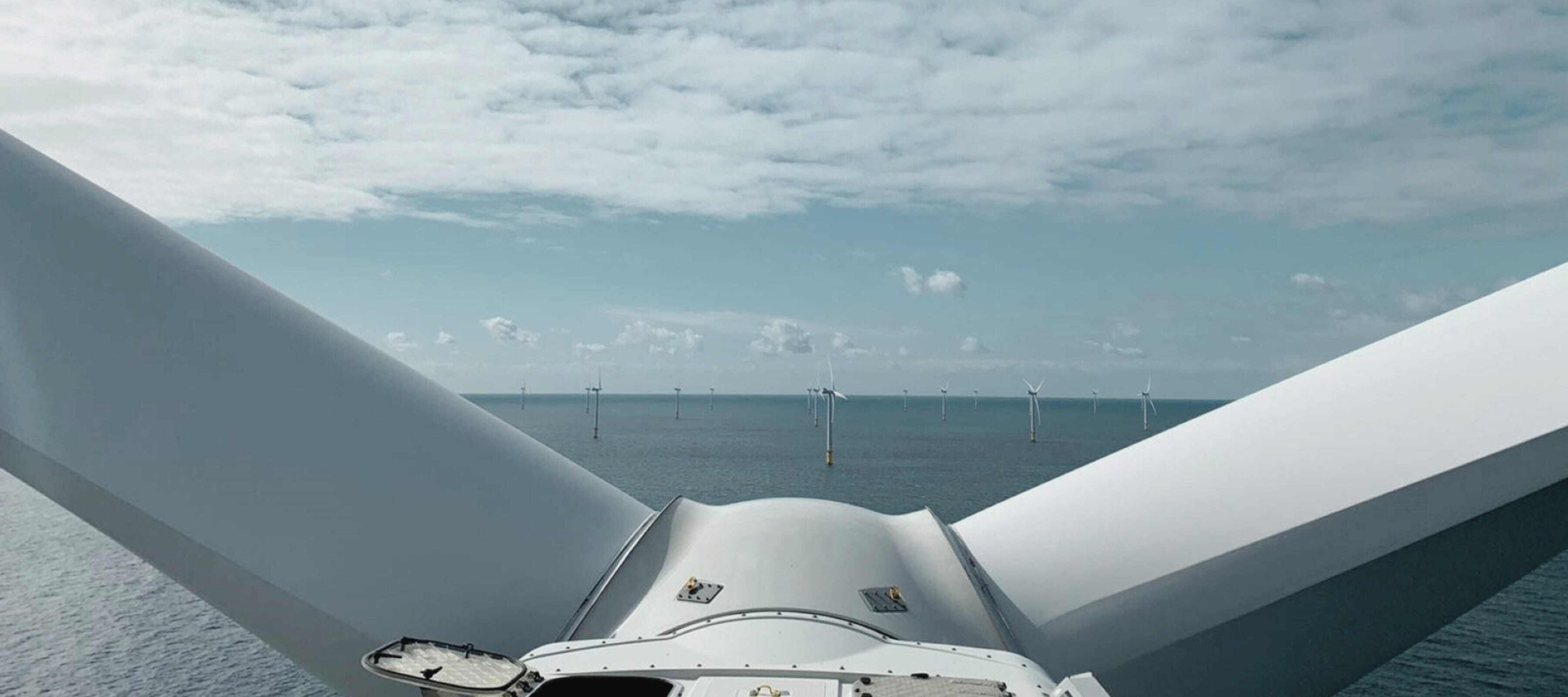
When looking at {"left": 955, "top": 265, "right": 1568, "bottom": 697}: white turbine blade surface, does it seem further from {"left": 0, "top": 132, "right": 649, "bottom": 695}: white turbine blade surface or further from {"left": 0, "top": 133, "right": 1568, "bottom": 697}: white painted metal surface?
{"left": 0, "top": 132, "right": 649, "bottom": 695}: white turbine blade surface

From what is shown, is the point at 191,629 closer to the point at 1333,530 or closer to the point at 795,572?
the point at 795,572

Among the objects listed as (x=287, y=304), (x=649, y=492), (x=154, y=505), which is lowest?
(x=649, y=492)

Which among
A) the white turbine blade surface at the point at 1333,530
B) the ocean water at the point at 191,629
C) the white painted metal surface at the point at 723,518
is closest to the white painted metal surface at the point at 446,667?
the white painted metal surface at the point at 723,518

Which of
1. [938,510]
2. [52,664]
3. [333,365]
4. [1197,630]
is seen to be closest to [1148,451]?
[1197,630]

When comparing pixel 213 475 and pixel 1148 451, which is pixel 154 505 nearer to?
pixel 213 475

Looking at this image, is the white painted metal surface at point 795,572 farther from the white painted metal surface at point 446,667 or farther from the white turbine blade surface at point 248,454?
the white painted metal surface at point 446,667

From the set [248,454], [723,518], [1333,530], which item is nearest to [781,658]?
[723,518]
